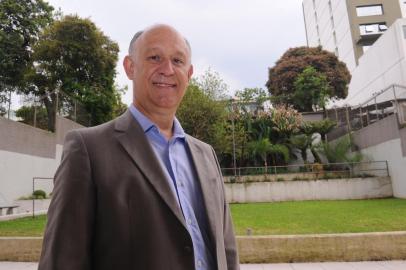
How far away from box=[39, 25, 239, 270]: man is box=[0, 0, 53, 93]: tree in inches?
830

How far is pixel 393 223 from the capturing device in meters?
7.71

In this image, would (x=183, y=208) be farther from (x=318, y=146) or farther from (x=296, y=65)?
(x=296, y=65)

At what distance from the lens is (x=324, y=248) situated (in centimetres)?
540

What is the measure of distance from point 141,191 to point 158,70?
0.62m

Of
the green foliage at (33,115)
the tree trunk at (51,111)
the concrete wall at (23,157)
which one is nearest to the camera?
the concrete wall at (23,157)

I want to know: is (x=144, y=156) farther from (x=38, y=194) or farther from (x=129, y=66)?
(x=38, y=194)

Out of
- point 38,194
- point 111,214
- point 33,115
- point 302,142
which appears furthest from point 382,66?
point 111,214

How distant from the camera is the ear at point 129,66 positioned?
1.69 metres

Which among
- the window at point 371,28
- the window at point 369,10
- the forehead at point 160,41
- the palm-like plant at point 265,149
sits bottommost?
the forehead at point 160,41

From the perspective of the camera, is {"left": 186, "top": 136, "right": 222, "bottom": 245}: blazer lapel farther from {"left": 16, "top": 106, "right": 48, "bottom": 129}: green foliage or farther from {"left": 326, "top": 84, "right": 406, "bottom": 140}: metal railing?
{"left": 16, "top": 106, "right": 48, "bottom": 129}: green foliage

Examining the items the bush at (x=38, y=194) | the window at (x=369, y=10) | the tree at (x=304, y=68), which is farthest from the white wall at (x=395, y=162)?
the window at (x=369, y=10)

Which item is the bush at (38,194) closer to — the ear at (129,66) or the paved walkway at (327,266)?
the paved walkway at (327,266)

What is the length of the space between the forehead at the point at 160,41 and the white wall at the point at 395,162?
15.5 m

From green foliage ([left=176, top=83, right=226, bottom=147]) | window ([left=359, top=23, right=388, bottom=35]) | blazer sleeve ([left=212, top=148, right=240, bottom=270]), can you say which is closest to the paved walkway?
blazer sleeve ([left=212, top=148, right=240, bottom=270])
